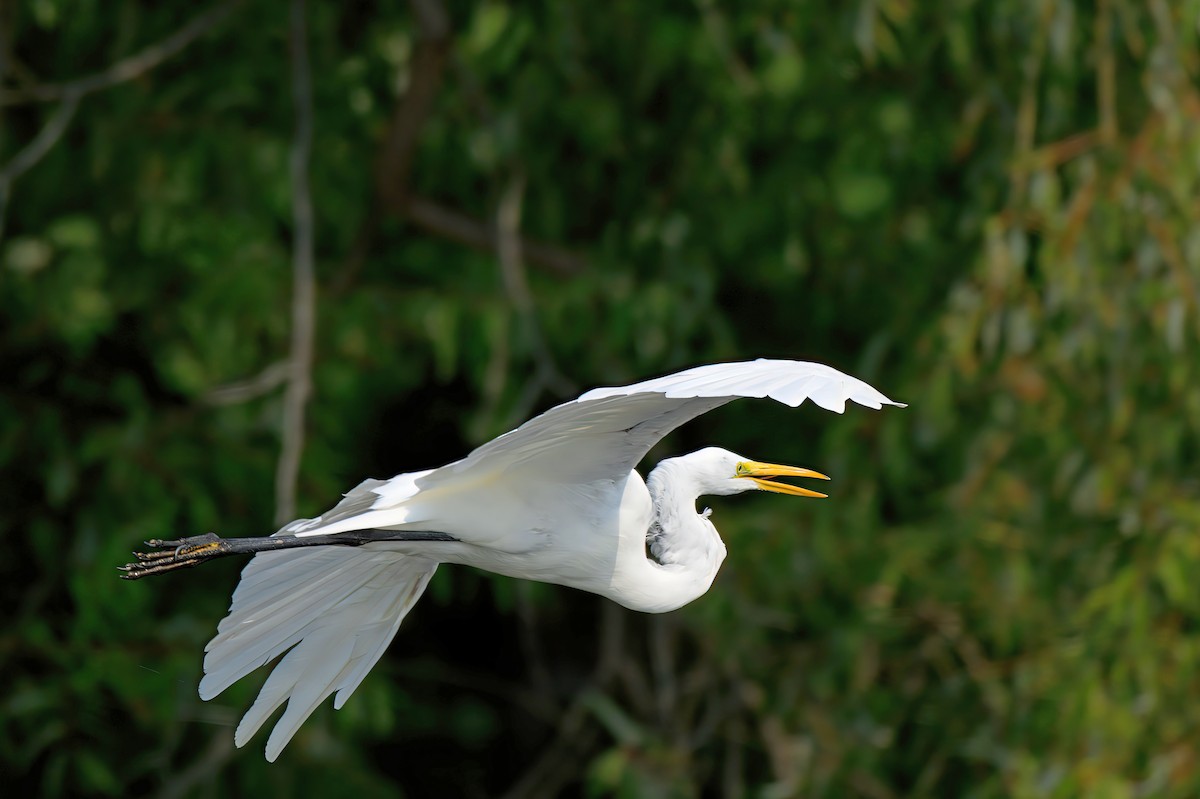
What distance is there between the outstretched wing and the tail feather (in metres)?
0.26

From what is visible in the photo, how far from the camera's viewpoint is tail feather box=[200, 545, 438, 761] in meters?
2.28

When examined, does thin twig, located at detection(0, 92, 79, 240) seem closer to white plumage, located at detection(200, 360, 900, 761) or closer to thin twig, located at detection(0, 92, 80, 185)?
thin twig, located at detection(0, 92, 80, 185)

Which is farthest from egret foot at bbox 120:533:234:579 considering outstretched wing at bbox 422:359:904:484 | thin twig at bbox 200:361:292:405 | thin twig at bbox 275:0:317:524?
thin twig at bbox 200:361:292:405

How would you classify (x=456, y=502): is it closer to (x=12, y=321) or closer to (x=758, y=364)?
(x=758, y=364)

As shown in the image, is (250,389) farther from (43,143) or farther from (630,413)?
(630,413)

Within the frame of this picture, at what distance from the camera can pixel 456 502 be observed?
2180 millimetres

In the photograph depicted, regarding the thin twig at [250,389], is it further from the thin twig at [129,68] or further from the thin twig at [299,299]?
the thin twig at [129,68]

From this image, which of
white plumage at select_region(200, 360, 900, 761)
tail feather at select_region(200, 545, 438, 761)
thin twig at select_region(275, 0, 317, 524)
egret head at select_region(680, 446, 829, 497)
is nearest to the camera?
white plumage at select_region(200, 360, 900, 761)

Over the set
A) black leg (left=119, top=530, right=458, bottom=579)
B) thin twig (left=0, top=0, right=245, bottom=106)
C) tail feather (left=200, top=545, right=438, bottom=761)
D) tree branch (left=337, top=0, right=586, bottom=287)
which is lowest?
tail feather (left=200, top=545, right=438, bottom=761)

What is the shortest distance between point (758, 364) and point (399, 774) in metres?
2.64

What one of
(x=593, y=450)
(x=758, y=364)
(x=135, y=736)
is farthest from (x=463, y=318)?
(x=758, y=364)

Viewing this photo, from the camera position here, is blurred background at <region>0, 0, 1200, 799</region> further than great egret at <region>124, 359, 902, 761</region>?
Yes

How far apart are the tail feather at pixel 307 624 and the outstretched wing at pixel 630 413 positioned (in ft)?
0.86

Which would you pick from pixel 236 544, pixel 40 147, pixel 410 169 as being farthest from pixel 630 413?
pixel 410 169
